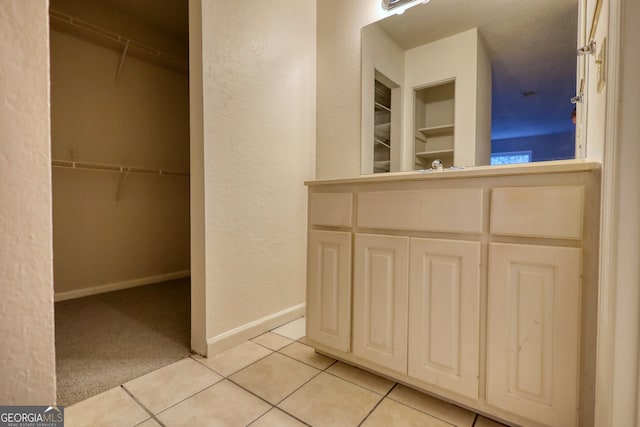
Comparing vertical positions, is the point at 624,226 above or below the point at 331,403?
above

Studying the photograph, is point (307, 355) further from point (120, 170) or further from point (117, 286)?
point (120, 170)

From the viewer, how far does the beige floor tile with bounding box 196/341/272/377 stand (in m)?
1.32

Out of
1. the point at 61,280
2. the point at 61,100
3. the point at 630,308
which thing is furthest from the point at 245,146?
the point at 61,280

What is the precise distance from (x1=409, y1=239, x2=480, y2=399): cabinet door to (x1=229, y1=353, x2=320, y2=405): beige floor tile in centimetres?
49

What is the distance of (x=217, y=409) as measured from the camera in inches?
41.1

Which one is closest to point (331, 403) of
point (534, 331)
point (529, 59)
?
point (534, 331)

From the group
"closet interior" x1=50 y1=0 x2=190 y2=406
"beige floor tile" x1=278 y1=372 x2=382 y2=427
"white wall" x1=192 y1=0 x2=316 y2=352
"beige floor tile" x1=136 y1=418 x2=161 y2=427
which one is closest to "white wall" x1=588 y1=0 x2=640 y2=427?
"beige floor tile" x1=278 y1=372 x2=382 y2=427

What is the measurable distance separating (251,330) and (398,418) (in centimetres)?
92

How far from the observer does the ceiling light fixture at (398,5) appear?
154 centimetres

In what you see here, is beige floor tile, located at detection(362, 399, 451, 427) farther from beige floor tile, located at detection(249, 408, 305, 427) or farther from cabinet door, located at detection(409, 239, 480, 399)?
beige floor tile, located at detection(249, 408, 305, 427)

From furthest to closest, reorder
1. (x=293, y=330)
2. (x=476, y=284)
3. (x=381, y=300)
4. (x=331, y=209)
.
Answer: (x=293, y=330)
(x=331, y=209)
(x=381, y=300)
(x=476, y=284)

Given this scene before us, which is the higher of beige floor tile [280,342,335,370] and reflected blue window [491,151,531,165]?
reflected blue window [491,151,531,165]

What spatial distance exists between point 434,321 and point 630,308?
53cm

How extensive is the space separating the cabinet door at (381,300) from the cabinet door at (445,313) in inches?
1.4
